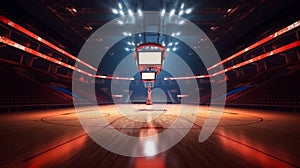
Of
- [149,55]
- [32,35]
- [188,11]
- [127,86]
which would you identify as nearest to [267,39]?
[188,11]

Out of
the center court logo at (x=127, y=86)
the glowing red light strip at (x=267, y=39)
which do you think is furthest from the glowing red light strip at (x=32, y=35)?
the glowing red light strip at (x=267, y=39)

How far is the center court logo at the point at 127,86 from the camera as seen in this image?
2.39 metres

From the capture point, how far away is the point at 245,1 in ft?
30.2

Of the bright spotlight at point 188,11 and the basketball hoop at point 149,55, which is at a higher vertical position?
the bright spotlight at point 188,11

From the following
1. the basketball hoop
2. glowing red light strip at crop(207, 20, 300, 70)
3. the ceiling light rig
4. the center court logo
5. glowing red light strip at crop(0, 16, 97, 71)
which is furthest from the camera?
glowing red light strip at crop(207, 20, 300, 70)

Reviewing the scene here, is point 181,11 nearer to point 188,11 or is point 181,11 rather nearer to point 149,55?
point 188,11

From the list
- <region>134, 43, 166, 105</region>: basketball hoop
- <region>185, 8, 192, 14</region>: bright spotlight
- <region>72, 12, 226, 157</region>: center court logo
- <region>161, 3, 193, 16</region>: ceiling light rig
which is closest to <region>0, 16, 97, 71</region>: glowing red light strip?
<region>72, 12, 226, 157</region>: center court logo

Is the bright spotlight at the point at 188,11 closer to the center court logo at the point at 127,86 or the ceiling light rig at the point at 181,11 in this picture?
the ceiling light rig at the point at 181,11

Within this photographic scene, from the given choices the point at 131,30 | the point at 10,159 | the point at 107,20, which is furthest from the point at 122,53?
the point at 10,159

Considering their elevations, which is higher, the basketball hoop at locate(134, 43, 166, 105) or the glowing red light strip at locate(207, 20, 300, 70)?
the glowing red light strip at locate(207, 20, 300, 70)

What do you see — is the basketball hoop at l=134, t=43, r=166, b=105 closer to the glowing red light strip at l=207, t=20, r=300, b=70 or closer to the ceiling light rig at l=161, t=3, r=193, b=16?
the ceiling light rig at l=161, t=3, r=193, b=16

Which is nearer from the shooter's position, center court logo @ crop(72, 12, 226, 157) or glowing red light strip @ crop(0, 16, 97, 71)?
center court logo @ crop(72, 12, 226, 157)

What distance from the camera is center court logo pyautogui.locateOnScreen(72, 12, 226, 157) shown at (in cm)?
239

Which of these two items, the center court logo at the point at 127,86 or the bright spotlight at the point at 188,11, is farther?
the bright spotlight at the point at 188,11
